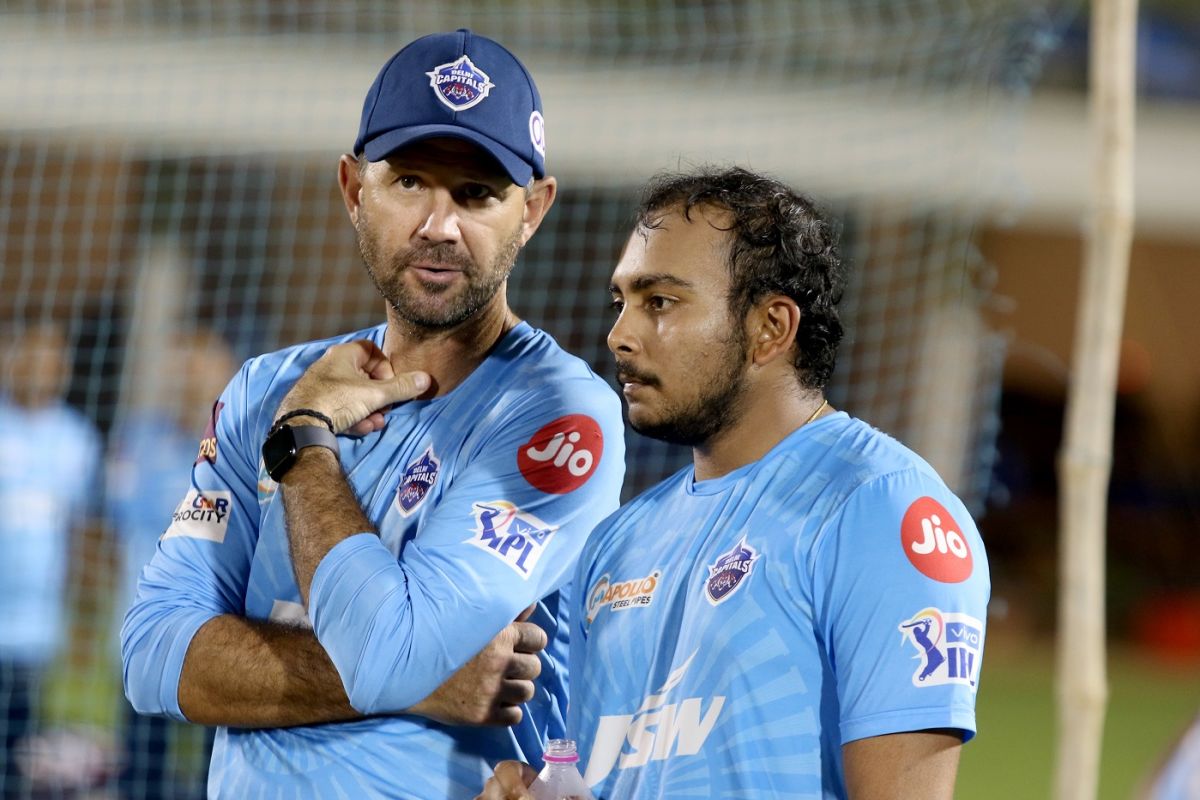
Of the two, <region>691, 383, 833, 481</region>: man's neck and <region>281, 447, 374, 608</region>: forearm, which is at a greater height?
<region>691, 383, 833, 481</region>: man's neck

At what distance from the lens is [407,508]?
8.48ft

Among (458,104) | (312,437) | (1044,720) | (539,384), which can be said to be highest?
(458,104)

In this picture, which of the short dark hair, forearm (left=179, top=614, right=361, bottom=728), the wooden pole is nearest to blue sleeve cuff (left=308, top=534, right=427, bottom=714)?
forearm (left=179, top=614, right=361, bottom=728)

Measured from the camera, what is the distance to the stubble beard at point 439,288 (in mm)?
2629

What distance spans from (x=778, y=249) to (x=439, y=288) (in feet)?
2.07

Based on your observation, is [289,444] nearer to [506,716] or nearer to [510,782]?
[506,716]

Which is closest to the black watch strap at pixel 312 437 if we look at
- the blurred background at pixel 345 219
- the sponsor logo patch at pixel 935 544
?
the sponsor logo patch at pixel 935 544

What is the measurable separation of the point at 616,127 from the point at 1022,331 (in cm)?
856

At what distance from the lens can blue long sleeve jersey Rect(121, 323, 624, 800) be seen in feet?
7.63

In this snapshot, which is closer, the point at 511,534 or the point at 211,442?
the point at 511,534

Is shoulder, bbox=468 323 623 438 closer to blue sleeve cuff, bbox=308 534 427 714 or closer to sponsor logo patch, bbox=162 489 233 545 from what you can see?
blue sleeve cuff, bbox=308 534 427 714

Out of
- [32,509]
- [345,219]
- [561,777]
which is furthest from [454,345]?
[345,219]

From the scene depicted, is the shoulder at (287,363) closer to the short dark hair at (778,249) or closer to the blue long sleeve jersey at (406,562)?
the blue long sleeve jersey at (406,562)

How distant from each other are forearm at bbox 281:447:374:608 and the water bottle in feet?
1.58
